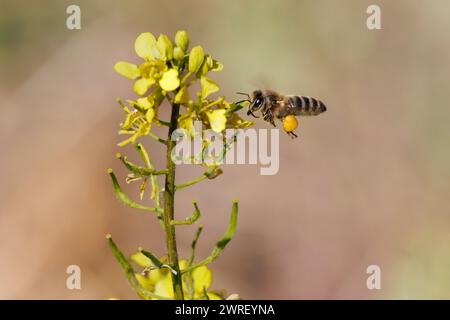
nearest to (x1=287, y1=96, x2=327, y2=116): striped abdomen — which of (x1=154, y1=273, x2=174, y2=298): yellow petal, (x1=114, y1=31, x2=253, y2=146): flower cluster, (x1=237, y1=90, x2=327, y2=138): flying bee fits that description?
(x1=237, y1=90, x2=327, y2=138): flying bee

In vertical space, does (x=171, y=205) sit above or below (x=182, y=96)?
below

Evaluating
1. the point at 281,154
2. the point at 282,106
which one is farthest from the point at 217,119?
the point at 281,154

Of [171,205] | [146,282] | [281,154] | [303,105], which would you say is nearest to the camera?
[171,205]

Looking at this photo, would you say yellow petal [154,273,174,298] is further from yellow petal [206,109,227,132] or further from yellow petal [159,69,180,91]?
yellow petal [159,69,180,91]

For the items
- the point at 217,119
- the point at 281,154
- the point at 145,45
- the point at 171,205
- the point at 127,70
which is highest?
the point at 145,45

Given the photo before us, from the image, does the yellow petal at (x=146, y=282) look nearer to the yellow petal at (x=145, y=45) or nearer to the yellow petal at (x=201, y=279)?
the yellow petal at (x=201, y=279)

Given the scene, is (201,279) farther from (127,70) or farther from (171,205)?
(127,70)
